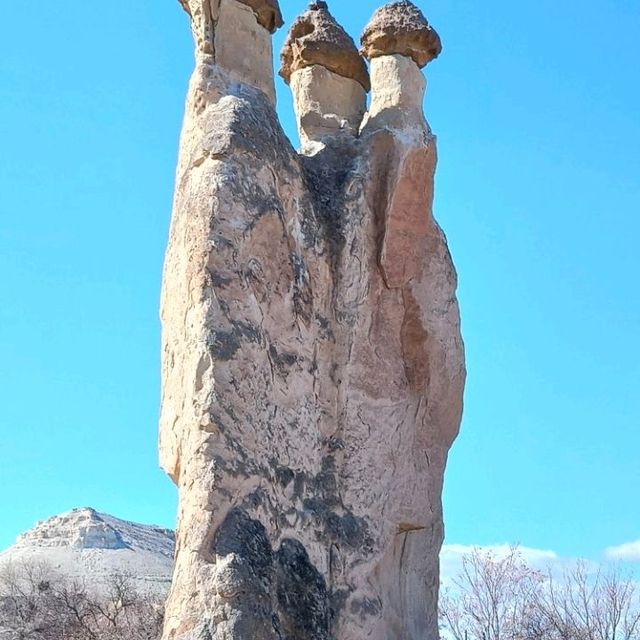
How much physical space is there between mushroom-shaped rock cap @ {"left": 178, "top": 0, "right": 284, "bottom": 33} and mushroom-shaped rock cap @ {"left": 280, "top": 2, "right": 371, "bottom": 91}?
778 millimetres

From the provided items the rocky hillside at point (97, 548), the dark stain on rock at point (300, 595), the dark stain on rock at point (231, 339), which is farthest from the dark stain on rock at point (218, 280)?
the rocky hillside at point (97, 548)

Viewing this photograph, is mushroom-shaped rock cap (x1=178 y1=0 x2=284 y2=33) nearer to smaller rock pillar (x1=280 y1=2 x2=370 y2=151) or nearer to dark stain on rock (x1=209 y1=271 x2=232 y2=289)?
smaller rock pillar (x1=280 y1=2 x2=370 y2=151)

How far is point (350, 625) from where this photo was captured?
6066mm

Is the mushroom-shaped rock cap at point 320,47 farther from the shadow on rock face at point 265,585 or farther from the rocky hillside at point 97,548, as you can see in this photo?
the rocky hillside at point 97,548

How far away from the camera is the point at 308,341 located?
633cm

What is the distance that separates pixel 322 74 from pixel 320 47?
20cm

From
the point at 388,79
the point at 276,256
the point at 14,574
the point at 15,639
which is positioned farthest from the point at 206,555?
the point at 14,574

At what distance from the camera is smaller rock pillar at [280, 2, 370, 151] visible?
8.11m

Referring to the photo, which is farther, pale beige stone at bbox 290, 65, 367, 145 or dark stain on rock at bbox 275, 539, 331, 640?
pale beige stone at bbox 290, 65, 367, 145

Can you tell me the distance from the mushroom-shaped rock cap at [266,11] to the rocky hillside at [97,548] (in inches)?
855

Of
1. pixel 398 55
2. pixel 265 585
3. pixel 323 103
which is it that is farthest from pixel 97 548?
pixel 265 585

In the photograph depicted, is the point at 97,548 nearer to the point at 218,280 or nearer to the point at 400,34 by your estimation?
the point at 400,34

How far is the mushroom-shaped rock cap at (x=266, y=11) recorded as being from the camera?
710cm

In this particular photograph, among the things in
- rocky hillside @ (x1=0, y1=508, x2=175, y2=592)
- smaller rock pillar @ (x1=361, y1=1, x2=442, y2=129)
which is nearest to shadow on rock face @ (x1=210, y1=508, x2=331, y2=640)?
smaller rock pillar @ (x1=361, y1=1, x2=442, y2=129)
